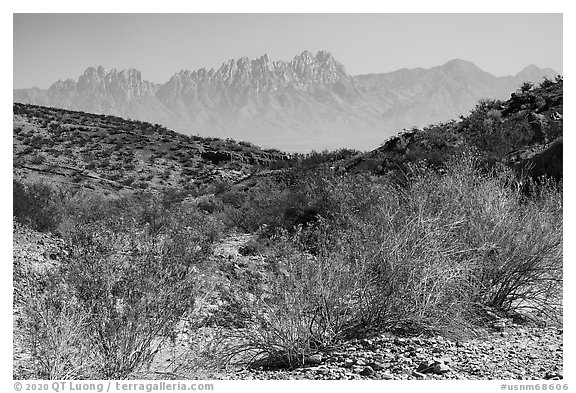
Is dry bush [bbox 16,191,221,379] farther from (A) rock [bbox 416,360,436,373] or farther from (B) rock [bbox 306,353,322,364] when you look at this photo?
(A) rock [bbox 416,360,436,373]

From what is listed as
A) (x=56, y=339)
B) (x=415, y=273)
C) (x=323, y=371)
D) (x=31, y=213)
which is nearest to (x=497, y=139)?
(x=415, y=273)

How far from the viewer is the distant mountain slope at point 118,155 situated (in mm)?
32419

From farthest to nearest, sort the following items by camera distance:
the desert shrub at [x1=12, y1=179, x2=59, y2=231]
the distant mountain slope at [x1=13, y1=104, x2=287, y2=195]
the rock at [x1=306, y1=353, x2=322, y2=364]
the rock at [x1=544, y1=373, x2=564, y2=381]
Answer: the distant mountain slope at [x1=13, y1=104, x2=287, y2=195] < the desert shrub at [x1=12, y1=179, x2=59, y2=231] < the rock at [x1=306, y1=353, x2=322, y2=364] < the rock at [x1=544, y1=373, x2=564, y2=381]

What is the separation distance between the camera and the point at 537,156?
49.1ft

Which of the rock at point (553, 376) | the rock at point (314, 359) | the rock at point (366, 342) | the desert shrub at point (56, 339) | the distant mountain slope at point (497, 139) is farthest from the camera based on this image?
the distant mountain slope at point (497, 139)

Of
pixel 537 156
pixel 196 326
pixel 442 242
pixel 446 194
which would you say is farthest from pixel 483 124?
pixel 196 326

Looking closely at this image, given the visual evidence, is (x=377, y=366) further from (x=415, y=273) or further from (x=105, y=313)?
(x=105, y=313)

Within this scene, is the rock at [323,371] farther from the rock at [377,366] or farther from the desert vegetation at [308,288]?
the rock at [377,366]

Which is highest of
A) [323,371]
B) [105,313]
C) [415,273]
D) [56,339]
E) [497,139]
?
[497,139]

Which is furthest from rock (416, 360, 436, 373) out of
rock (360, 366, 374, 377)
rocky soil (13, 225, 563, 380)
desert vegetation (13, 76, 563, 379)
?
desert vegetation (13, 76, 563, 379)

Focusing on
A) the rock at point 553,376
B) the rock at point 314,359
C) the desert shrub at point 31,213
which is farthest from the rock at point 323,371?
the desert shrub at point 31,213

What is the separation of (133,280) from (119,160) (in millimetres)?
33457

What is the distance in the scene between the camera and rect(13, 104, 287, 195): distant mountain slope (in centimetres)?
3242

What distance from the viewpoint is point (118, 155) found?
126 feet
